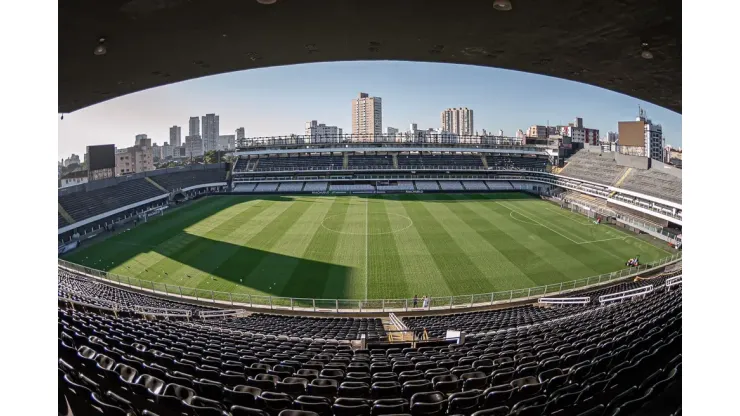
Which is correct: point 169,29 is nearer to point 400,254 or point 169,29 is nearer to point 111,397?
point 111,397

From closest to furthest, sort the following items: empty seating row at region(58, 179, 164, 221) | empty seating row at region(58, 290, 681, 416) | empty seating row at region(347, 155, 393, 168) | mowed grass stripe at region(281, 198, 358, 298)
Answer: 1. empty seating row at region(58, 290, 681, 416)
2. mowed grass stripe at region(281, 198, 358, 298)
3. empty seating row at region(58, 179, 164, 221)
4. empty seating row at region(347, 155, 393, 168)

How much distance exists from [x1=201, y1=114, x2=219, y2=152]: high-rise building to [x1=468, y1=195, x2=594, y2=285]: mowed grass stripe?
178484mm

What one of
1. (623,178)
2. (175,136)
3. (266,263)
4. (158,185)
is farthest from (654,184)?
(175,136)

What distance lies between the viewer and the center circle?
2997 cm

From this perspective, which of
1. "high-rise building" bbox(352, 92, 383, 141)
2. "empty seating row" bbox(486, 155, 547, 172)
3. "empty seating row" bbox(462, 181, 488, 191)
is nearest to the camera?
"empty seating row" bbox(462, 181, 488, 191)

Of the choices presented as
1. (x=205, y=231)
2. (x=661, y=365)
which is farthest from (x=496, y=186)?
(x=661, y=365)

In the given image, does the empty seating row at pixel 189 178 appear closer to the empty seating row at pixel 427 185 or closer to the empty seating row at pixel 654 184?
the empty seating row at pixel 427 185

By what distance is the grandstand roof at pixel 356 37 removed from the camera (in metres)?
3.90

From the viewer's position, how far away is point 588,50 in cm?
505

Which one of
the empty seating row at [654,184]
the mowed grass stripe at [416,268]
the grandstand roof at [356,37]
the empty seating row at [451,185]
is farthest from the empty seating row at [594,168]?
the grandstand roof at [356,37]

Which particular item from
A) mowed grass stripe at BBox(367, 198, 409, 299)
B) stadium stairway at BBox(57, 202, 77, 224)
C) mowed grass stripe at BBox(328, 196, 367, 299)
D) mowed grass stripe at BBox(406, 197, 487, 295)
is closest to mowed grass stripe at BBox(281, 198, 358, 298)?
mowed grass stripe at BBox(328, 196, 367, 299)

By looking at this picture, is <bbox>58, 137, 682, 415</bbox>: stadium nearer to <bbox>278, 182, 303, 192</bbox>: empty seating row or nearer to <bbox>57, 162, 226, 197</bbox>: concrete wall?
<bbox>57, 162, 226, 197</bbox>: concrete wall

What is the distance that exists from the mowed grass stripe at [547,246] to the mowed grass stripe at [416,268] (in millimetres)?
4975

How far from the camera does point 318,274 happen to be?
2044 cm
